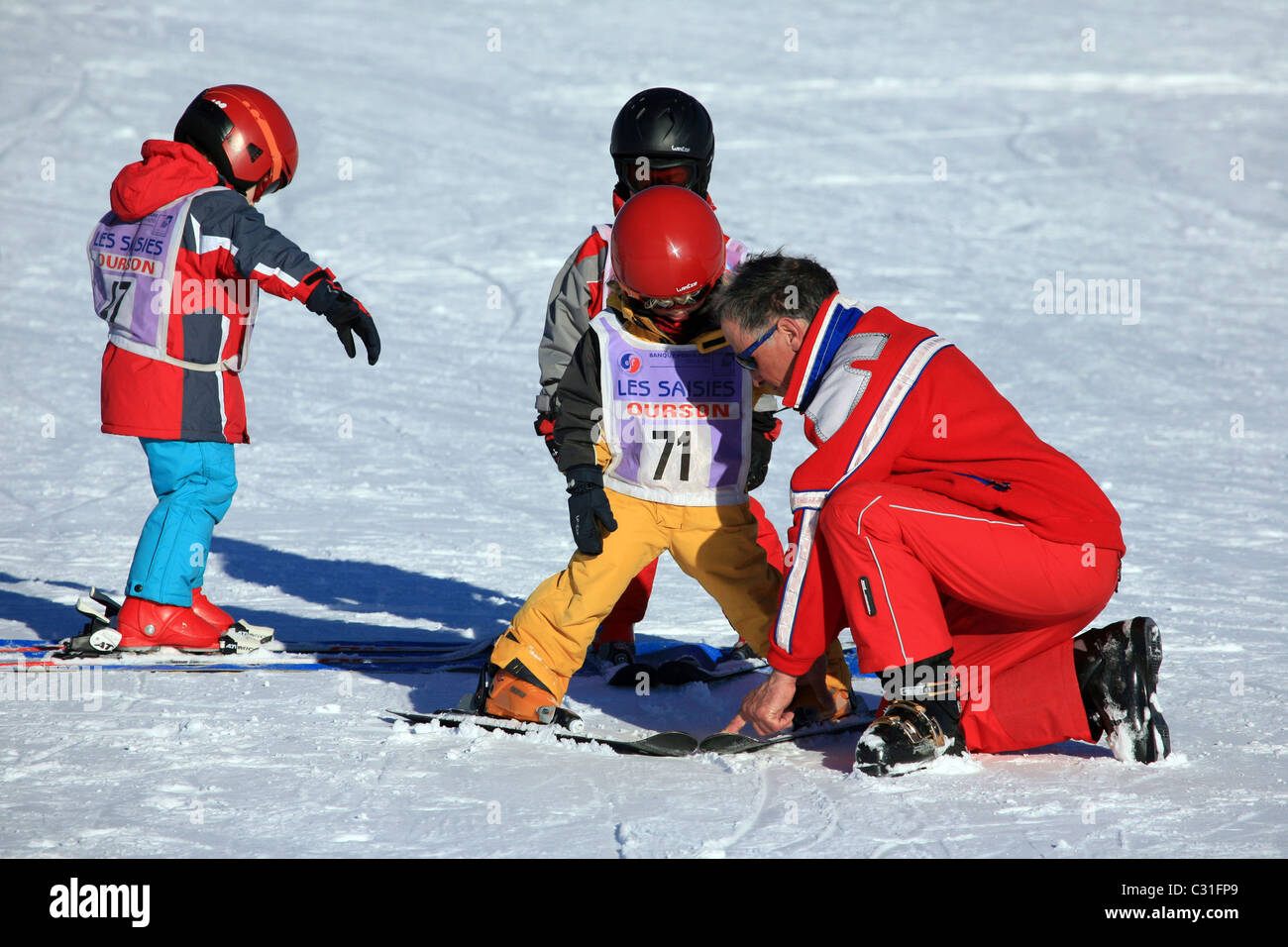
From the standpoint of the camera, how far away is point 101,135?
1439 centimetres

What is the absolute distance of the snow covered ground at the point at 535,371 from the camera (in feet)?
9.86

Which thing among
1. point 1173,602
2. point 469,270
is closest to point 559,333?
point 1173,602

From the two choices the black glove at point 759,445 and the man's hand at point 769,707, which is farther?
the black glove at point 759,445

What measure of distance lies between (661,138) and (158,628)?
224 cm

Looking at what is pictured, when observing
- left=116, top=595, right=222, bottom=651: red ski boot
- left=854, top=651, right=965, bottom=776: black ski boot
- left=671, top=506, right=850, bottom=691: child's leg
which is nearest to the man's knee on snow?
left=854, top=651, right=965, bottom=776: black ski boot

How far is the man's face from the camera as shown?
329cm

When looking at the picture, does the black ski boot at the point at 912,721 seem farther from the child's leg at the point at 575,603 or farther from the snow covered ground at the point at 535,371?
the child's leg at the point at 575,603

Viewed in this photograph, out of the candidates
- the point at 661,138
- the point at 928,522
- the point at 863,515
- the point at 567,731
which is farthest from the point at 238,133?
the point at 928,522

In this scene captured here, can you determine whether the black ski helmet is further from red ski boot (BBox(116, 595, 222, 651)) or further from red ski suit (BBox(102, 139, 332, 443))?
red ski boot (BBox(116, 595, 222, 651))

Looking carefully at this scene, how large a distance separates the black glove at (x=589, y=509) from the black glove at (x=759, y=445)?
416 millimetres

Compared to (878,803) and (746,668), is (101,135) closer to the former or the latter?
(746,668)

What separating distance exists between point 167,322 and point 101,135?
11301 millimetres

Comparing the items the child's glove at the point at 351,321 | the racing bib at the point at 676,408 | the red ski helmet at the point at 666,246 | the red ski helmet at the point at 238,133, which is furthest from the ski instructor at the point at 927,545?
the red ski helmet at the point at 238,133
